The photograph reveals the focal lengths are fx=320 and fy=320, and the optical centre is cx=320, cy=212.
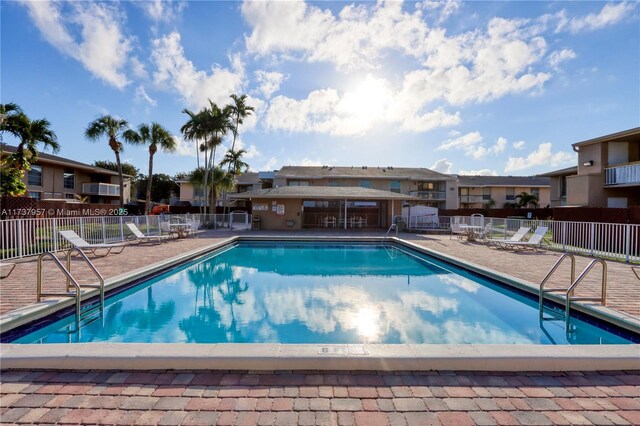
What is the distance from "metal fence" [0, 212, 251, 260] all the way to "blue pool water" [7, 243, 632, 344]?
14.6 feet

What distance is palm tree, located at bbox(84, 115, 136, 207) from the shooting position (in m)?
25.4

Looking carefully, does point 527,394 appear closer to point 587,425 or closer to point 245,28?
point 587,425

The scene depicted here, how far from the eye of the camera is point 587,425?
7.77ft

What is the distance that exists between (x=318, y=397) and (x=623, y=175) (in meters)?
24.6

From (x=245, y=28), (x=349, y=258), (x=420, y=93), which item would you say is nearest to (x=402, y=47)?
(x=420, y=93)

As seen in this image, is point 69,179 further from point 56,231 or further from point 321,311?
point 321,311

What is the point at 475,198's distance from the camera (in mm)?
46406

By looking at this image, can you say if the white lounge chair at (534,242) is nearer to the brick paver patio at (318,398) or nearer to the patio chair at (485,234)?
the patio chair at (485,234)

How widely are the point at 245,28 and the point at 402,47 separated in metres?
6.15

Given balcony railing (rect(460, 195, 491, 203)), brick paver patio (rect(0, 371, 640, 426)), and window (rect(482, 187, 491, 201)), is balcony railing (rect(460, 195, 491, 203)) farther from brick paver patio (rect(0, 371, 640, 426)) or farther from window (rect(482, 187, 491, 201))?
brick paver patio (rect(0, 371, 640, 426))

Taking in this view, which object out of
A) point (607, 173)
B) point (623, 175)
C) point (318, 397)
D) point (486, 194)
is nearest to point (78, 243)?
point (318, 397)

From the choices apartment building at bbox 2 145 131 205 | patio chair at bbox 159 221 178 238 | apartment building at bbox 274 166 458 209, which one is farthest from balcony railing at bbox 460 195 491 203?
apartment building at bbox 2 145 131 205

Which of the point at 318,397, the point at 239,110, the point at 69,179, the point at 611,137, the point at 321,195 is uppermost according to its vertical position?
the point at 239,110

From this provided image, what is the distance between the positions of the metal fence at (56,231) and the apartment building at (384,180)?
65.5ft
